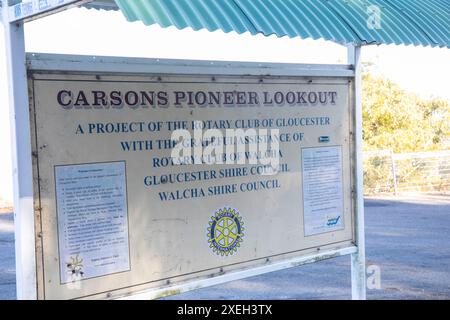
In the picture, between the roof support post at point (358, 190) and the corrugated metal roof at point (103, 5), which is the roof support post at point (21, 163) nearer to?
the corrugated metal roof at point (103, 5)

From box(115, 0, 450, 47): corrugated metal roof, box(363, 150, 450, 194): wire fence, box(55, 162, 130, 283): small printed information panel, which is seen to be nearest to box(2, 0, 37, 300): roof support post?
box(55, 162, 130, 283): small printed information panel

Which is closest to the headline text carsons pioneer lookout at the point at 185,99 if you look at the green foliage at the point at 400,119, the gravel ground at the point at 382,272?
the gravel ground at the point at 382,272

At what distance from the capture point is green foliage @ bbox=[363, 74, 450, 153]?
1991cm

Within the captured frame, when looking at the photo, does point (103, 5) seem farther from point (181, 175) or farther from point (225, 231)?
point (225, 231)

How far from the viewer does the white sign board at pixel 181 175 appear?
3697 mm

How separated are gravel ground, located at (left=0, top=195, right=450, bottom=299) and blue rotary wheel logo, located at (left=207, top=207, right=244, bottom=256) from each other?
9.01ft

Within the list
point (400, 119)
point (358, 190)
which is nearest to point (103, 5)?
point (358, 190)

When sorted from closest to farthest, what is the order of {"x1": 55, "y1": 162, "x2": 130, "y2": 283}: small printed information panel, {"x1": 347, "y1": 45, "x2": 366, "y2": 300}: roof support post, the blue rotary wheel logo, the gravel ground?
{"x1": 55, "y1": 162, "x2": 130, "y2": 283}: small printed information panel → the blue rotary wheel logo → {"x1": 347, "y1": 45, "x2": 366, "y2": 300}: roof support post → the gravel ground

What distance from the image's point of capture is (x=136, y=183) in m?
4.00

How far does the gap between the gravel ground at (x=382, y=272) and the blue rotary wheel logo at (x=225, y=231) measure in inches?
108

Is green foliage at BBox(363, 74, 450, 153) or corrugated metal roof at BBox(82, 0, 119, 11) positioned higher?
corrugated metal roof at BBox(82, 0, 119, 11)

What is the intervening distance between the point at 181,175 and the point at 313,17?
1.41 meters

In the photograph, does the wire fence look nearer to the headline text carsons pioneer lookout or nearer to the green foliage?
the green foliage
